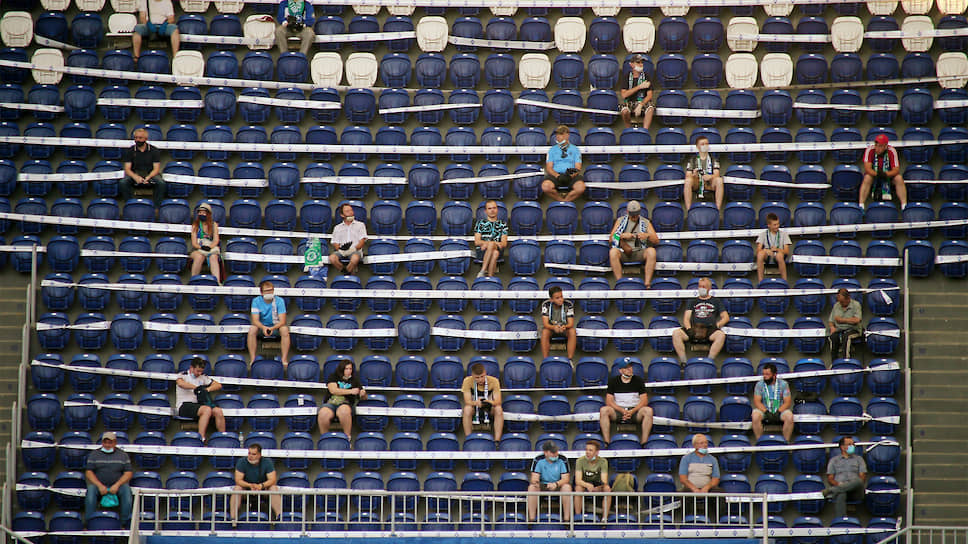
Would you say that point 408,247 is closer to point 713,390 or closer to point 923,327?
point 713,390

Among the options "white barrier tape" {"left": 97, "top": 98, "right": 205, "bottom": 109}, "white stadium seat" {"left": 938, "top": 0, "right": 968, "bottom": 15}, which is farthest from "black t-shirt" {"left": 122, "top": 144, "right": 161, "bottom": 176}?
"white stadium seat" {"left": 938, "top": 0, "right": 968, "bottom": 15}

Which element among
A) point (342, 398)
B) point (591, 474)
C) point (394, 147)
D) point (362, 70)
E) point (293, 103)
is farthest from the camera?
point (362, 70)

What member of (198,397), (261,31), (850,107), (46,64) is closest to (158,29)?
(261,31)

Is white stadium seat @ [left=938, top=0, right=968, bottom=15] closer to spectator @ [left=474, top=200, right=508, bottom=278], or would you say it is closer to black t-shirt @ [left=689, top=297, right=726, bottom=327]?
black t-shirt @ [left=689, top=297, right=726, bottom=327]

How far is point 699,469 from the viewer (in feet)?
59.1

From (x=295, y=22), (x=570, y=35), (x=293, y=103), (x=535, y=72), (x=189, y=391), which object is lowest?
(x=189, y=391)

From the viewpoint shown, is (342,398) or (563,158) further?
(563,158)

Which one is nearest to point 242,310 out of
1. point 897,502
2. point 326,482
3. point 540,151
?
point 326,482

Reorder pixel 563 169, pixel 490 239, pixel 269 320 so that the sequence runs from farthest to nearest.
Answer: pixel 563 169 → pixel 490 239 → pixel 269 320

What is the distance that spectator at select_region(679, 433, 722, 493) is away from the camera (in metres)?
18.0

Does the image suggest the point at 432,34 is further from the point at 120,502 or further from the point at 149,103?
the point at 120,502

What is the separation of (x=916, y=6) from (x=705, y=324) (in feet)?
24.6

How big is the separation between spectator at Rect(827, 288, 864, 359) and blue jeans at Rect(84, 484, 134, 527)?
9890 millimetres

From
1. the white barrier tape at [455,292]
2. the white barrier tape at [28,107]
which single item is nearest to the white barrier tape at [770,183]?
the white barrier tape at [455,292]
